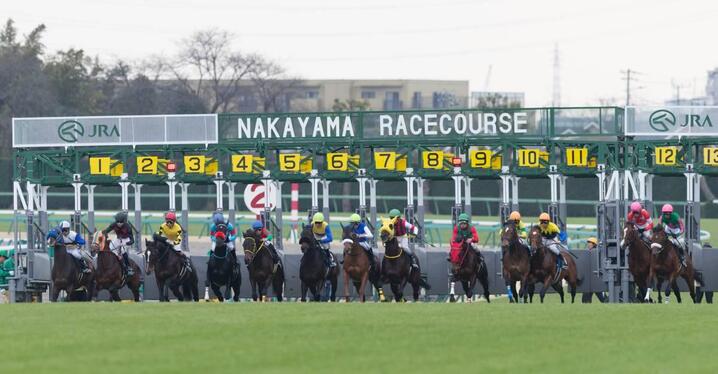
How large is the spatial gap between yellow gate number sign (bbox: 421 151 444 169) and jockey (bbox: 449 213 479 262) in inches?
117

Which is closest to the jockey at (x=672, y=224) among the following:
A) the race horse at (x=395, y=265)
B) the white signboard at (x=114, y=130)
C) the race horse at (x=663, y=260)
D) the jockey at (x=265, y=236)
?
the race horse at (x=663, y=260)

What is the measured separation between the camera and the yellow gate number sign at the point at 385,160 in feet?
99.7

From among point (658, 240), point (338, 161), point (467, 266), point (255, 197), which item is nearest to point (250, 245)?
point (467, 266)

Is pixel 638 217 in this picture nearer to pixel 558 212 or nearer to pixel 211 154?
pixel 558 212

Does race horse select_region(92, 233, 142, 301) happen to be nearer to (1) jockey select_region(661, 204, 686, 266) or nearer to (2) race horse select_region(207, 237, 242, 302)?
(2) race horse select_region(207, 237, 242, 302)

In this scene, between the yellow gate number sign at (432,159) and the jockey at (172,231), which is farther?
the yellow gate number sign at (432,159)

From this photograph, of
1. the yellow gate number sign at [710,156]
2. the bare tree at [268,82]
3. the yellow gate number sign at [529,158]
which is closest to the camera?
the yellow gate number sign at [710,156]

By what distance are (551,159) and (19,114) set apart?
38.6 meters

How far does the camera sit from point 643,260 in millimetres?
26859

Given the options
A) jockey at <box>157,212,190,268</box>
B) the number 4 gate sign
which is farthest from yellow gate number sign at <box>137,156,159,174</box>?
jockey at <box>157,212,190,268</box>

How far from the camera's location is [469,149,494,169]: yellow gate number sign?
30141 millimetres

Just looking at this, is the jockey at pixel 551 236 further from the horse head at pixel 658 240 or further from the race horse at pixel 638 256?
the horse head at pixel 658 240

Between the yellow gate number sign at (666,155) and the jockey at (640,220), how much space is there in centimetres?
237

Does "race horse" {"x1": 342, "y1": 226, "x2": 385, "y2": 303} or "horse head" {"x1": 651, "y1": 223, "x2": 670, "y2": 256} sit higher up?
"horse head" {"x1": 651, "y1": 223, "x2": 670, "y2": 256}
